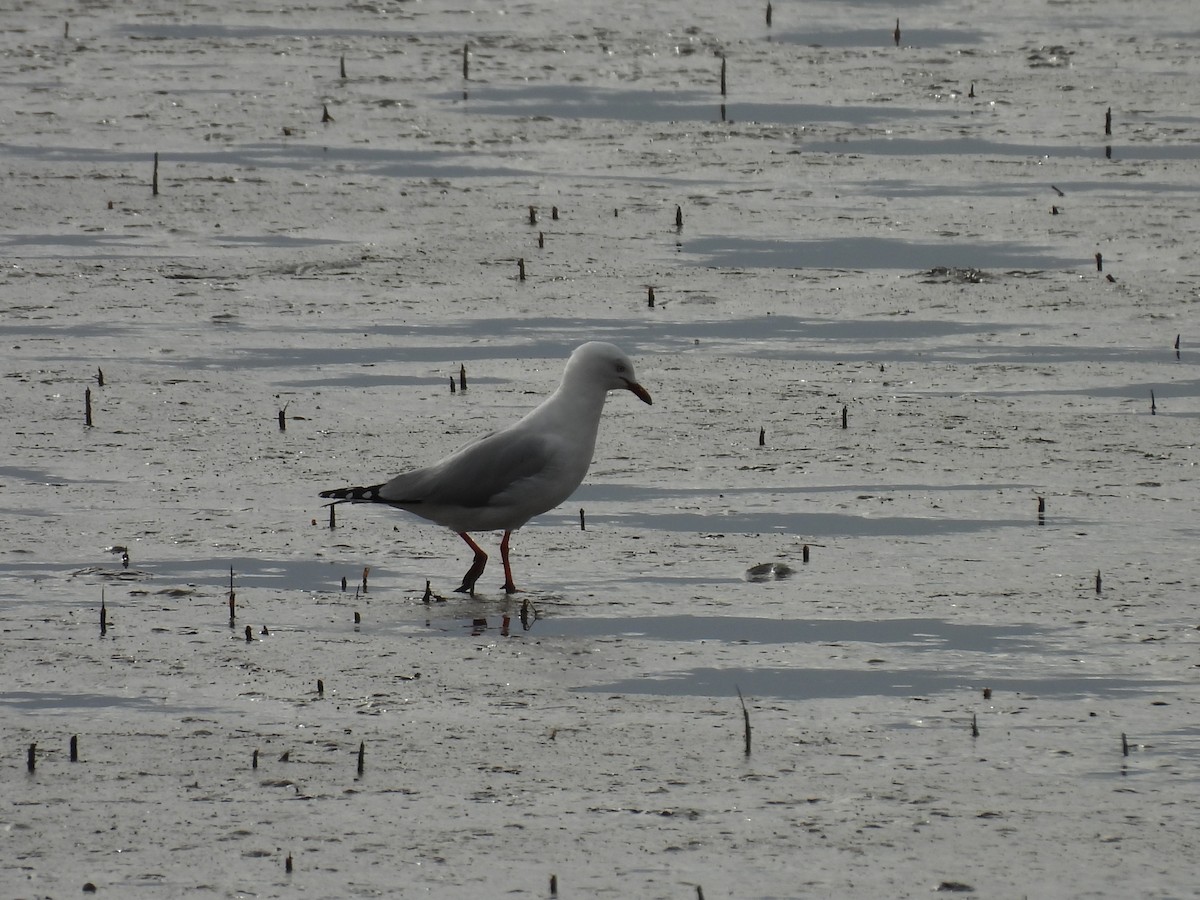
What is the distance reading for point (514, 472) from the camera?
324 inches

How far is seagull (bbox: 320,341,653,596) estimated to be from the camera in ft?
26.9

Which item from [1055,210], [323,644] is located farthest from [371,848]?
[1055,210]

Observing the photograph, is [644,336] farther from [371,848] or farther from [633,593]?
[371,848]

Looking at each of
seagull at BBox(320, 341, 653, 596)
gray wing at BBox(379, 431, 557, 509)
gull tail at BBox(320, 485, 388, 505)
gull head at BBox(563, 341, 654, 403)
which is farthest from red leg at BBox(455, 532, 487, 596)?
gull head at BBox(563, 341, 654, 403)

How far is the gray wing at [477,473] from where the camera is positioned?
26.9ft

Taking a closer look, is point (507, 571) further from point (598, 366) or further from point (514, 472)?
point (598, 366)

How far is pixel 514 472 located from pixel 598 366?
599mm

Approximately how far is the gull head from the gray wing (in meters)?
0.32

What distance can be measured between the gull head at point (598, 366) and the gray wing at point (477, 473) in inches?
12.7

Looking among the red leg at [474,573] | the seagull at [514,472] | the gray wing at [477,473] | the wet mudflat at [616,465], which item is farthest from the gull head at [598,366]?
the red leg at [474,573]

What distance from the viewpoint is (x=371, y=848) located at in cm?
572

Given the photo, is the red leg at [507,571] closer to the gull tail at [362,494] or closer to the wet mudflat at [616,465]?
the wet mudflat at [616,465]

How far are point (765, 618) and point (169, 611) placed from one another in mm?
2118

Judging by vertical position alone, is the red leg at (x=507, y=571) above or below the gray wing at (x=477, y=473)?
below
